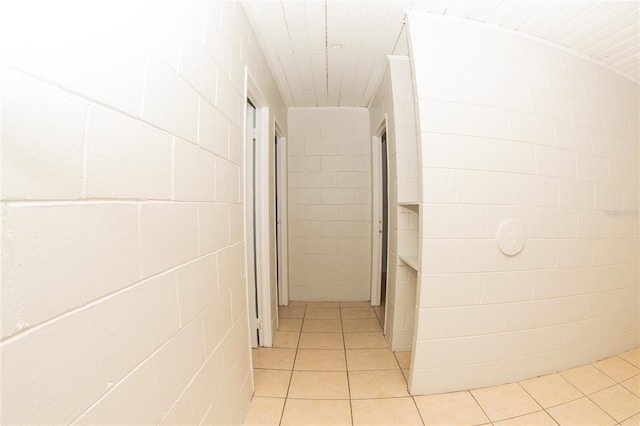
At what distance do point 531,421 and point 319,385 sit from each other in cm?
124

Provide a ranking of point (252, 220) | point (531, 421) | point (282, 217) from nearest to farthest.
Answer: point (531, 421) < point (252, 220) < point (282, 217)

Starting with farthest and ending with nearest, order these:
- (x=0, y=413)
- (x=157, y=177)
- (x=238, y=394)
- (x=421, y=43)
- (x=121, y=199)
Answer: (x=421, y=43)
(x=238, y=394)
(x=157, y=177)
(x=121, y=199)
(x=0, y=413)

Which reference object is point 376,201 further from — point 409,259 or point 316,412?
point 316,412

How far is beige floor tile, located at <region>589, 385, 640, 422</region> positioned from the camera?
1.44 meters

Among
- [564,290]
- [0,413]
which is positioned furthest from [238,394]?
[564,290]

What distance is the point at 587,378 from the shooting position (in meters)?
1.70

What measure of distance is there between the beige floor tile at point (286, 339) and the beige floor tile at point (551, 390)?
66.7 inches

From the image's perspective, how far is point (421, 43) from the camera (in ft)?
4.92

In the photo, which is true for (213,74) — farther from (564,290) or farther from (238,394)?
(564,290)

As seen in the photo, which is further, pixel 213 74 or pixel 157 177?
pixel 213 74

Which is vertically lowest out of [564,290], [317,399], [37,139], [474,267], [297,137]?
[317,399]

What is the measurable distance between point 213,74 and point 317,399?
75.6 inches

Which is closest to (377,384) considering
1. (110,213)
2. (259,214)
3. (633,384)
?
(259,214)

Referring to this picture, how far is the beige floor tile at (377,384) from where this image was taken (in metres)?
1.59
